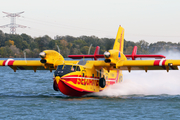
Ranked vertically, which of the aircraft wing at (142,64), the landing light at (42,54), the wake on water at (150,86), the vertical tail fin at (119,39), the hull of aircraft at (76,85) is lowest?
the wake on water at (150,86)

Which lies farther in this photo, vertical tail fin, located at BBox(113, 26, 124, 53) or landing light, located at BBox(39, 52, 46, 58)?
vertical tail fin, located at BBox(113, 26, 124, 53)

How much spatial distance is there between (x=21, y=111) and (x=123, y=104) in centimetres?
553

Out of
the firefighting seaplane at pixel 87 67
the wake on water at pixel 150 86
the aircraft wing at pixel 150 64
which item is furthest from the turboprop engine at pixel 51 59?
the aircraft wing at pixel 150 64

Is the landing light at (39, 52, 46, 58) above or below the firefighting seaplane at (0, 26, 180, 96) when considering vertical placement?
above

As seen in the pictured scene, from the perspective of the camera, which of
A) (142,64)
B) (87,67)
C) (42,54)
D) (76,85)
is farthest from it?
(87,67)

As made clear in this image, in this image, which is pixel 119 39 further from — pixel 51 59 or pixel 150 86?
pixel 51 59

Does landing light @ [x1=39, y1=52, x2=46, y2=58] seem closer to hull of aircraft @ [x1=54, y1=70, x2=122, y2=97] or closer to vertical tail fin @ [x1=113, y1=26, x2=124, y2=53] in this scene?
hull of aircraft @ [x1=54, y1=70, x2=122, y2=97]

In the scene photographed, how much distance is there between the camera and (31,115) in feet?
45.3

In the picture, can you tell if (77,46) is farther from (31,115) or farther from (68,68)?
(31,115)

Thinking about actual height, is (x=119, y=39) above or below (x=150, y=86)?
above

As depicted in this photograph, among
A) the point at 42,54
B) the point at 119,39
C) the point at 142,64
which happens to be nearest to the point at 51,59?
the point at 42,54

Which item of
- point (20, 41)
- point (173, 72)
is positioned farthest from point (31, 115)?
point (20, 41)

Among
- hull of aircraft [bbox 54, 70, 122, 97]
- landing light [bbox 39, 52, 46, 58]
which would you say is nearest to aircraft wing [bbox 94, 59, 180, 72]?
hull of aircraft [bbox 54, 70, 122, 97]

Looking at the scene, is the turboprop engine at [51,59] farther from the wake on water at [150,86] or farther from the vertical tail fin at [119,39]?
the vertical tail fin at [119,39]
